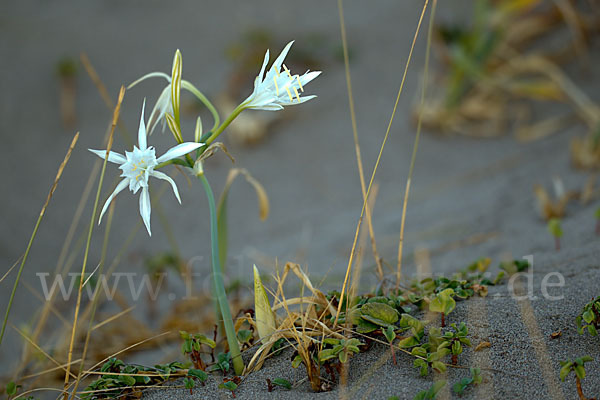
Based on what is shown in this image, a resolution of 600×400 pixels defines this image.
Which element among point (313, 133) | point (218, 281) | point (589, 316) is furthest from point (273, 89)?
point (313, 133)

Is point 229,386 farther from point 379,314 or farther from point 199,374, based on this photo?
point 379,314

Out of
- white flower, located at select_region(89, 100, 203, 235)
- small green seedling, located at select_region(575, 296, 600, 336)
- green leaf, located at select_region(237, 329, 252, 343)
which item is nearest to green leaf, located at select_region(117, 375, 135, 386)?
green leaf, located at select_region(237, 329, 252, 343)

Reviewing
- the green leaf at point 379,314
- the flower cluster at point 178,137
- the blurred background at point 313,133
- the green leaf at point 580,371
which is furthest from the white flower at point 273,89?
the blurred background at point 313,133

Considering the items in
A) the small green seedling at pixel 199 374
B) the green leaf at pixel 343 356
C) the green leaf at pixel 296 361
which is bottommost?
the small green seedling at pixel 199 374

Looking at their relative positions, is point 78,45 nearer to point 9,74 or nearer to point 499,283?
point 9,74

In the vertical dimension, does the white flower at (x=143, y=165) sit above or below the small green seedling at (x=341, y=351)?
above

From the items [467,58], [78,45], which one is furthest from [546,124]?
[78,45]

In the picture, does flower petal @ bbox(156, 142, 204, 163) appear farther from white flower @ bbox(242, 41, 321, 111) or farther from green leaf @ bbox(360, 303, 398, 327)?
green leaf @ bbox(360, 303, 398, 327)

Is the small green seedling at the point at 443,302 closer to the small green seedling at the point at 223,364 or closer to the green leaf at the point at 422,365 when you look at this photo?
the green leaf at the point at 422,365
